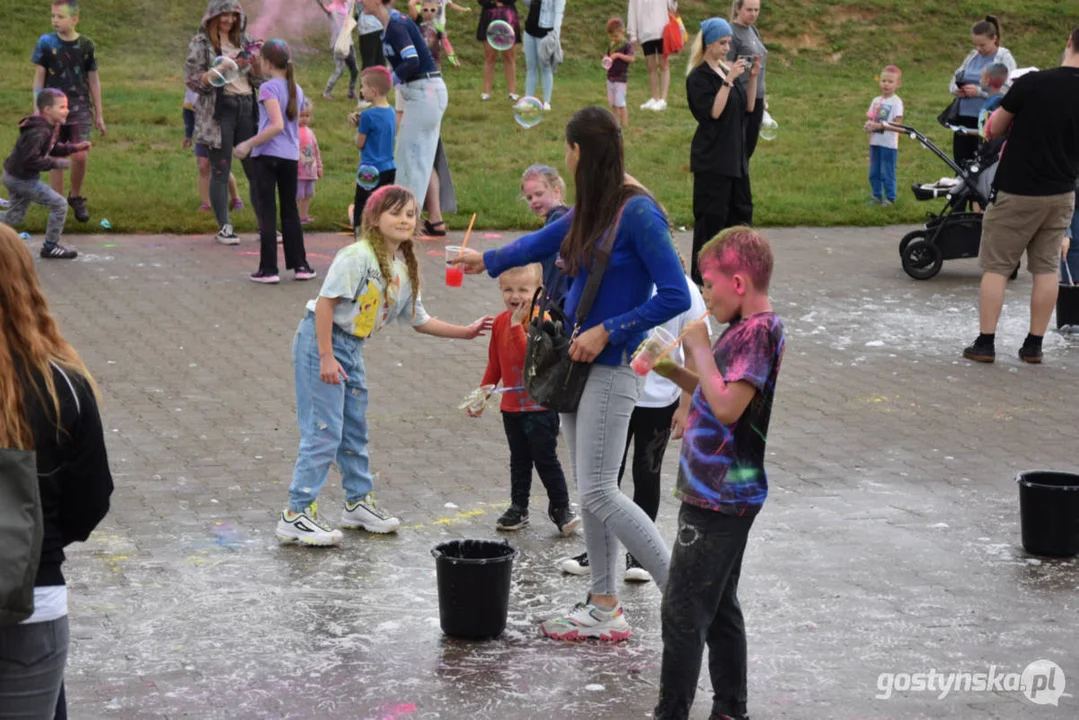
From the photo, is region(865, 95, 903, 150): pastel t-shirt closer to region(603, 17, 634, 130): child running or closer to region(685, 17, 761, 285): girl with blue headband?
region(603, 17, 634, 130): child running

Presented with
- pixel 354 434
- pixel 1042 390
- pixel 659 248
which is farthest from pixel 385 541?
pixel 1042 390

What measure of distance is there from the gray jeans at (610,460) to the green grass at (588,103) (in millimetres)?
8859

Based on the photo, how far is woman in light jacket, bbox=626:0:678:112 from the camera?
67.9 feet

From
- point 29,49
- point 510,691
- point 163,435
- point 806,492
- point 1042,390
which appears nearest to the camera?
point 510,691

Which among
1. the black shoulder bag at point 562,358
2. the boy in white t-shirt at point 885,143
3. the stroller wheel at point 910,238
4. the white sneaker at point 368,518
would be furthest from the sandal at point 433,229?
the black shoulder bag at point 562,358

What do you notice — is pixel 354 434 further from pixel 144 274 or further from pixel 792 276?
pixel 792 276

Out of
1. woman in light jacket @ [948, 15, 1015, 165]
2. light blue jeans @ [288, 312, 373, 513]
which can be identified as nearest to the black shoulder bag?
light blue jeans @ [288, 312, 373, 513]

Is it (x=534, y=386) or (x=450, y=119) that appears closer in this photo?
(x=534, y=386)

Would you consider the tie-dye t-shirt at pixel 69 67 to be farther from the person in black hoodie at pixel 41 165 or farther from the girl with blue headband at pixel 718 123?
the girl with blue headband at pixel 718 123

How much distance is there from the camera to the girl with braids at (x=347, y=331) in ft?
20.4

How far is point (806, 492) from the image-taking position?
7.18 metres

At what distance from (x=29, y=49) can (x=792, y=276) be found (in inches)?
552

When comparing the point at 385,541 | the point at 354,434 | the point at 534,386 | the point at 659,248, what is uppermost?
the point at 659,248

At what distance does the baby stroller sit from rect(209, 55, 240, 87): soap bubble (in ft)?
18.1
